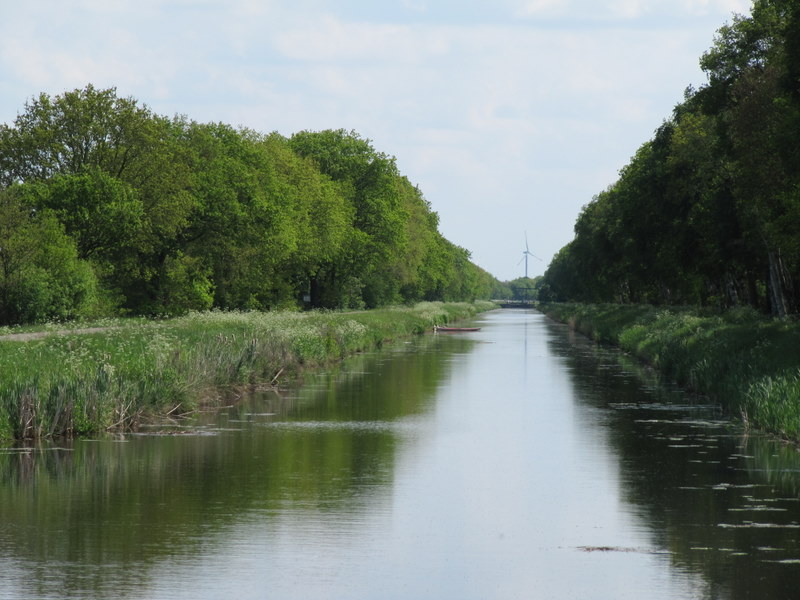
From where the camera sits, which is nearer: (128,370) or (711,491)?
(711,491)

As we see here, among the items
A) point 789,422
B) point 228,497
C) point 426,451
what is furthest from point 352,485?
point 789,422

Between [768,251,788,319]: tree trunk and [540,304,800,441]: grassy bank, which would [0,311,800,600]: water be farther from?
[768,251,788,319]: tree trunk

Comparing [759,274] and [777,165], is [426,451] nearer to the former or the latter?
[777,165]

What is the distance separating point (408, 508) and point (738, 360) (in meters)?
16.4

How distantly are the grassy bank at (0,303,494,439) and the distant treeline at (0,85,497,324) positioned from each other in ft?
28.2

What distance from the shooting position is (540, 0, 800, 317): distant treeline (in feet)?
101

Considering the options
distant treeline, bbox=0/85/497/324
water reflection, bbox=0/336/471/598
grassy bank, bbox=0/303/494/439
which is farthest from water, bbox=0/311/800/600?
distant treeline, bbox=0/85/497/324

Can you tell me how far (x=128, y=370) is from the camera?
2459 centimetres

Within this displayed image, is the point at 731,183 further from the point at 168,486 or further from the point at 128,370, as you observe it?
the point at 168,486

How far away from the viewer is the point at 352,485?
1739 centimetres

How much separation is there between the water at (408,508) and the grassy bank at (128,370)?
877 mm

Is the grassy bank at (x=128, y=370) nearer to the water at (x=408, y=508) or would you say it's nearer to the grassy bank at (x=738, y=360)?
the water at (x=408, y=508)

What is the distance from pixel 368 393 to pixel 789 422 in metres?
14.7

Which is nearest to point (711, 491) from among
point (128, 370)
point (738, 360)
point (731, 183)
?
point (738, 360)
